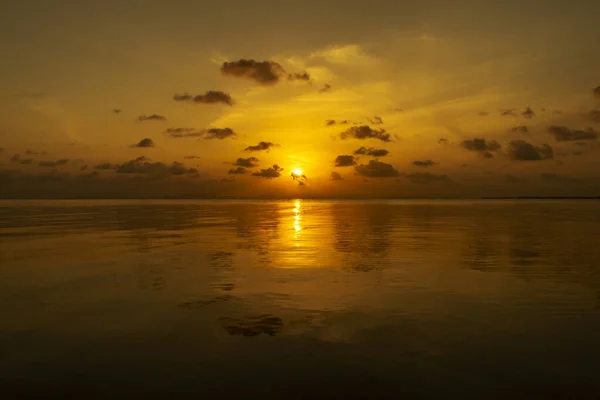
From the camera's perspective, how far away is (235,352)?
12.2 m

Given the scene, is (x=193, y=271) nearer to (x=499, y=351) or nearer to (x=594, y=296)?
(x=499, y=351)

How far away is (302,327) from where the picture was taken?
14445mm

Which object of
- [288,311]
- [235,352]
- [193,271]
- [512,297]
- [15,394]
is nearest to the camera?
[15,394]

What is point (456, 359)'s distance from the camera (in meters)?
11.6

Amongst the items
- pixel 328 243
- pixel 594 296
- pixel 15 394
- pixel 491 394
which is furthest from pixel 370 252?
pixel 15 394

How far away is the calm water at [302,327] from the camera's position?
10.3 metres

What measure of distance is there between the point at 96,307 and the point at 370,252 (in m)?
20.4

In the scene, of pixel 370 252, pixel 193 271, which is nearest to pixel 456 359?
pixel 193 271

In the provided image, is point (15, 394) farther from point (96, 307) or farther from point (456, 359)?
point (456, 359)

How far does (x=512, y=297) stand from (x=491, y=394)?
32.8ft

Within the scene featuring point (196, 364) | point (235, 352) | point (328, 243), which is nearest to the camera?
point (196, 364)

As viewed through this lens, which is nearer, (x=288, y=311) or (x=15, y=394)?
(x=15, y=394)

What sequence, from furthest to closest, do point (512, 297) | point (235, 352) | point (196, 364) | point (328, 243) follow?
point (328, 243) → point (512, 297) → point (235, 352) → point (196, 364)

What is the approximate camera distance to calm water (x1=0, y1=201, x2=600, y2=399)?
33.8 feet
